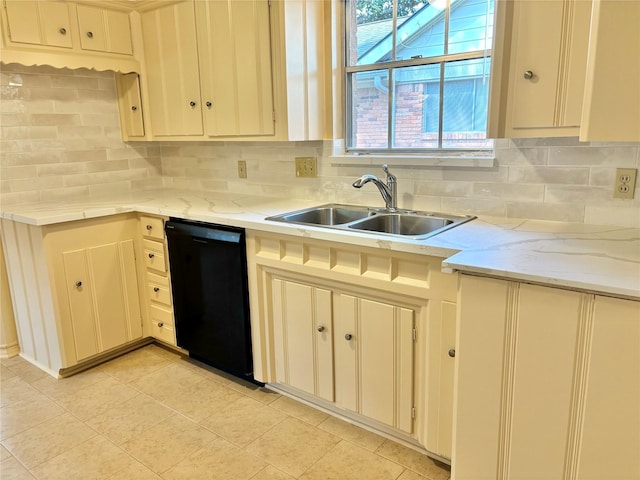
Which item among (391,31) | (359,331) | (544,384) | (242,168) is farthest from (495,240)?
(242,168)

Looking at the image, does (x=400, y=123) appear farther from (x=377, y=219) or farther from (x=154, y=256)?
(x=154, y=256)

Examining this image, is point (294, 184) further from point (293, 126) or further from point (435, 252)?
point (435, 252)

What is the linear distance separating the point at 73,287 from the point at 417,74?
2.08m

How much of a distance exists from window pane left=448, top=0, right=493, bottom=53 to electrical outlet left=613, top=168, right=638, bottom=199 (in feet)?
2.46

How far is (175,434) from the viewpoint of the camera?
2.11 metres

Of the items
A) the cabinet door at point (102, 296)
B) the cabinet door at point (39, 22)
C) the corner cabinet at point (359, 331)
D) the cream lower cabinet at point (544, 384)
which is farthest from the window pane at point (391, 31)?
the cabinet door at point (102, 296)

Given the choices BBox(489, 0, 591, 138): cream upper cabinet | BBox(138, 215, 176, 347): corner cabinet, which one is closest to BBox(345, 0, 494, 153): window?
BBox(489, 0, 591, 138): cream upper cabinet

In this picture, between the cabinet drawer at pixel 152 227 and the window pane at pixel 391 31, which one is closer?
the window pane at pixel 391 31

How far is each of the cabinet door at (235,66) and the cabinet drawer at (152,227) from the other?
1.91 ft

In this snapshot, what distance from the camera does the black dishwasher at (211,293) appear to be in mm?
2281

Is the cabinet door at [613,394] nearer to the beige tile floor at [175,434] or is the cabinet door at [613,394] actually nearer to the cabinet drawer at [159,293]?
the beige tile floor at [175,434]

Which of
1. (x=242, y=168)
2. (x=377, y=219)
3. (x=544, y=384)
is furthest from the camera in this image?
(x=242, y=168)

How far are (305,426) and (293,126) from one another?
141 centimetres

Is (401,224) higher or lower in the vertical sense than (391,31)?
lower
